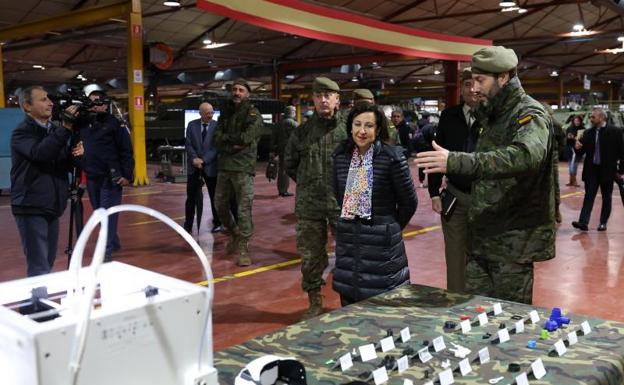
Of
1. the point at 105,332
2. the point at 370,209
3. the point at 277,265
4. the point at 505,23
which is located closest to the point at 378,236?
the point at 370,209

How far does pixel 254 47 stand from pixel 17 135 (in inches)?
730

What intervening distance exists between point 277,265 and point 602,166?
465 cm

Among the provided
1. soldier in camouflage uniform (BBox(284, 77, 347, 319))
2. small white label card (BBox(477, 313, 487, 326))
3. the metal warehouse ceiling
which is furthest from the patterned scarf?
the metal warehouse ceiling

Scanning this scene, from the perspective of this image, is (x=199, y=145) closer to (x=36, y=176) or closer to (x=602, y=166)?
(x=36, y=176)

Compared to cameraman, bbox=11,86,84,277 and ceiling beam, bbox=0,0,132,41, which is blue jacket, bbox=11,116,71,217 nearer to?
cameraman, bbox=11,86,84,277

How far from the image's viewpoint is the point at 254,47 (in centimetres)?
2177

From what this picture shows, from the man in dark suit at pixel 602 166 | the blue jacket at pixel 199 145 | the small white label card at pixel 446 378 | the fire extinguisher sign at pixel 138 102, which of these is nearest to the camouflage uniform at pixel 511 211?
the small white label card at pixel 446 378

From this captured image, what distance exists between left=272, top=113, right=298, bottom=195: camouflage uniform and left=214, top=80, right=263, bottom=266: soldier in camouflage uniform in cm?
362

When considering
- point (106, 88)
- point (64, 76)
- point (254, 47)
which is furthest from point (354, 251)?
point (106, 88)

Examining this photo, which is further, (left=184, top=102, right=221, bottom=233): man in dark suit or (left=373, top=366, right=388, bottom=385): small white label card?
(left=184, top=102, right=221, bottom=233): man in dark suit

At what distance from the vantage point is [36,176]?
389cm

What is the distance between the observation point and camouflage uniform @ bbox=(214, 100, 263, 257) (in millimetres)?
5824

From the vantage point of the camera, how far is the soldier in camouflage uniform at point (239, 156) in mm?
5809

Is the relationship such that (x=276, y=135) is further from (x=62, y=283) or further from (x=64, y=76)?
(x=64, y=76)
